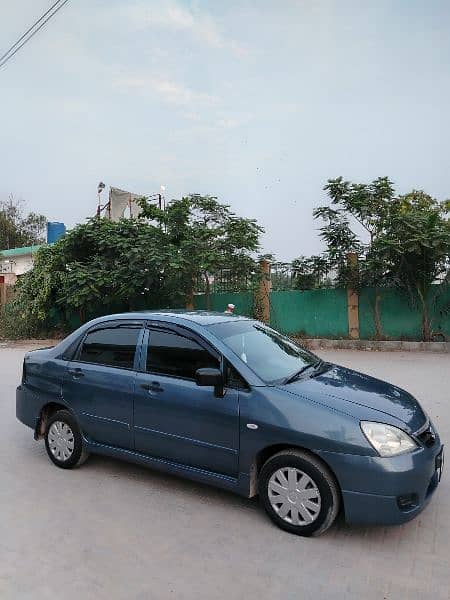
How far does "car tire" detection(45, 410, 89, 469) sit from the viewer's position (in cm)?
466

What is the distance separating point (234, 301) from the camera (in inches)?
609

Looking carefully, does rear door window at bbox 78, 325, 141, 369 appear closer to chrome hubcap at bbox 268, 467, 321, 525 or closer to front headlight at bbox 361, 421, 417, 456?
chrome hubcap at bbox 268, 467, 321, 525

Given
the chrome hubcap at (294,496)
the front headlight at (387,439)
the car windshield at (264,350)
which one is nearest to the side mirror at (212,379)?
the car windshield at (264,350)

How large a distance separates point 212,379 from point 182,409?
1.43 feet

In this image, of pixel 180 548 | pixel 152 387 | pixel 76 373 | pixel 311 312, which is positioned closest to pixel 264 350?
pixel 152 387

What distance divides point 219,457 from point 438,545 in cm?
158

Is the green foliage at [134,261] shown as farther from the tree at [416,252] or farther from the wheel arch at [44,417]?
the wheel arch at [44,417]

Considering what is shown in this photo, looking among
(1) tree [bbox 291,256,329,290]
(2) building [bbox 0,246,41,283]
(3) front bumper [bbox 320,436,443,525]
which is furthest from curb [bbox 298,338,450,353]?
(2) building [bbox 0,246,41,283]

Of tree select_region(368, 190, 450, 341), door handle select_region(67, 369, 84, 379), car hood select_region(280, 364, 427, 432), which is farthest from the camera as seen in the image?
tree select_region(368, 190, 450, 341)

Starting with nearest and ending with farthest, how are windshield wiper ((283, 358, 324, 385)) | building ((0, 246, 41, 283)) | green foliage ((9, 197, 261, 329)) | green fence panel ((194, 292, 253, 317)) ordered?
windshield wiper ((283, 358, 324, 385))
green foliage ((9, 197, 261, 329))
green fence panel ((194, 292, 253, 317))
building ((0, 246, 41, 283))

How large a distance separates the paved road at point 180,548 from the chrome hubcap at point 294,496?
0.15 metres

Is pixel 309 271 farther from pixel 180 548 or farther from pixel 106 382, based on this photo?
pixel 180 548

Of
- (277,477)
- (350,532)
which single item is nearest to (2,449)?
(277,477)

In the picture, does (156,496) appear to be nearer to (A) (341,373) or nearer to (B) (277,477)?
(B) (277,477)
